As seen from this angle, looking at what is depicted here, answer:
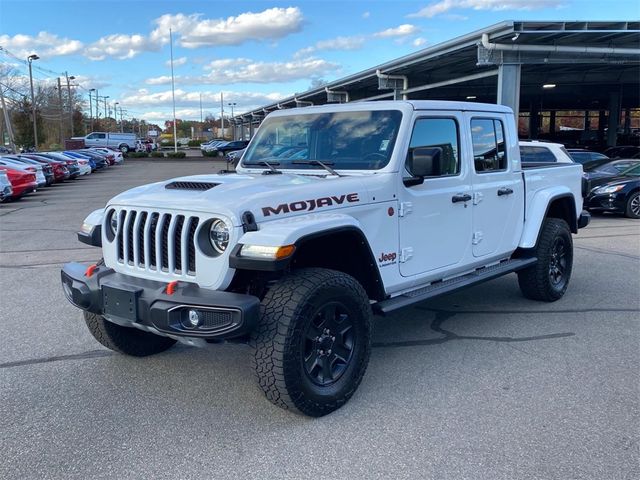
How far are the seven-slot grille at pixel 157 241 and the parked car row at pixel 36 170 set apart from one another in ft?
53.0

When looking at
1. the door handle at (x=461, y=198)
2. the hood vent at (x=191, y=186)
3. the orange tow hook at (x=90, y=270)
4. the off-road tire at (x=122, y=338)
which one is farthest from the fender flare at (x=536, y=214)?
the orange tow hook at (x=90, y=270)

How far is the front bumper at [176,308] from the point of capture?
332 centimetres

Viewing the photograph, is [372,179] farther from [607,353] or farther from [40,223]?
[40,223]

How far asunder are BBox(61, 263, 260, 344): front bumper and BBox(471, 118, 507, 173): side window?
287 centimetres

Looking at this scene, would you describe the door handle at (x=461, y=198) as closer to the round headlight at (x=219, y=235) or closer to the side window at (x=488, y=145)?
the side window at (x=488, y=145)

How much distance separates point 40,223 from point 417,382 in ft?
38.9

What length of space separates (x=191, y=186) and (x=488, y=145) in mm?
2889

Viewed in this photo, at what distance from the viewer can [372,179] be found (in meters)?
4.25

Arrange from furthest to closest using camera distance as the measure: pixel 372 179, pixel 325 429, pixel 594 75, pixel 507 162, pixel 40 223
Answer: pixel 594 75 → pixel 40 223 → pixel 507 162 → pixel 372 179 → pixel 325 429

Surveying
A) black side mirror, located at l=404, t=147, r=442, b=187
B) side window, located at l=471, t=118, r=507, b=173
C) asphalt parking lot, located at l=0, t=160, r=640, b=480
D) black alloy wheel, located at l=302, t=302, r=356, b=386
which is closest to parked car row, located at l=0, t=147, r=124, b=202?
asphalt parking lot, located at l=0, t=160, r=640, b=480

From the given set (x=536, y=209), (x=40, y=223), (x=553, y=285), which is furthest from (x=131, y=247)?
(x=40, y=223)

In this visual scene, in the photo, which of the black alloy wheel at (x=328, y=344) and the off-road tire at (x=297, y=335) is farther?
the black alloy wheel at (x=328, y=344)

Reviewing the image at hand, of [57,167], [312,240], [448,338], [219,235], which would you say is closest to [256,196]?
[219,235]

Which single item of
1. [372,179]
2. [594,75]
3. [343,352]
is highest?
[594,75]
